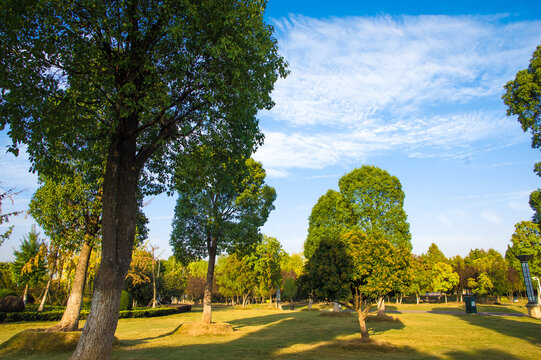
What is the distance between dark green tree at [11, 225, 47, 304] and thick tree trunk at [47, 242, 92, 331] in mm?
21040

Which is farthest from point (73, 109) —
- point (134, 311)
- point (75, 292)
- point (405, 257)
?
point (134, 311)

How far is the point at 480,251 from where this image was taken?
8700cm

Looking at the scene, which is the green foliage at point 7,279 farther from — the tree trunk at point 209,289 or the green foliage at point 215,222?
the tree trunk at point 209,289

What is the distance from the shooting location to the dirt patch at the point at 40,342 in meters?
14.0

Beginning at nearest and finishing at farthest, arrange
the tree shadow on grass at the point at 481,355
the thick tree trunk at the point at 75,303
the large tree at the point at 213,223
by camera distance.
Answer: the tree shadow on grass at the point at 481,355, the thick tree trunk at the point at 75,303, the large tree at the point at 213,223

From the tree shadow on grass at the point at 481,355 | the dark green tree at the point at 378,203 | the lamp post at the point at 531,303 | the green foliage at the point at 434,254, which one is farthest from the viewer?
the green foliage at the point at 434,254

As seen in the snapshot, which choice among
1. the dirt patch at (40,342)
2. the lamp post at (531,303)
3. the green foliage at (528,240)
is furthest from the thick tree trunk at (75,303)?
the green foliage at (528,240)

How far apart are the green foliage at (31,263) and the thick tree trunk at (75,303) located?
69.6 feet

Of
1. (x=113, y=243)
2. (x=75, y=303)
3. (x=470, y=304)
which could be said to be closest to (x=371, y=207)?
(x=470, y=304)

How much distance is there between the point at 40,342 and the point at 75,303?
7.72 feet

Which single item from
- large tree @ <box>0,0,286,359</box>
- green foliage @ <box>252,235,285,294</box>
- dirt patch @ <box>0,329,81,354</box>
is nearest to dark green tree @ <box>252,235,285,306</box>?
green foliage @ <box>252,235,285,294</box>

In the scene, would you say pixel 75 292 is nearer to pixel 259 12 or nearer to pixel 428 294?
pixel 259 12

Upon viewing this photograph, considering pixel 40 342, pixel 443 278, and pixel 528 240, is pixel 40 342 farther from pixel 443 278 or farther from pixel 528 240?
pixel 443 278

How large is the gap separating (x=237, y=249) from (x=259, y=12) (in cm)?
1913
